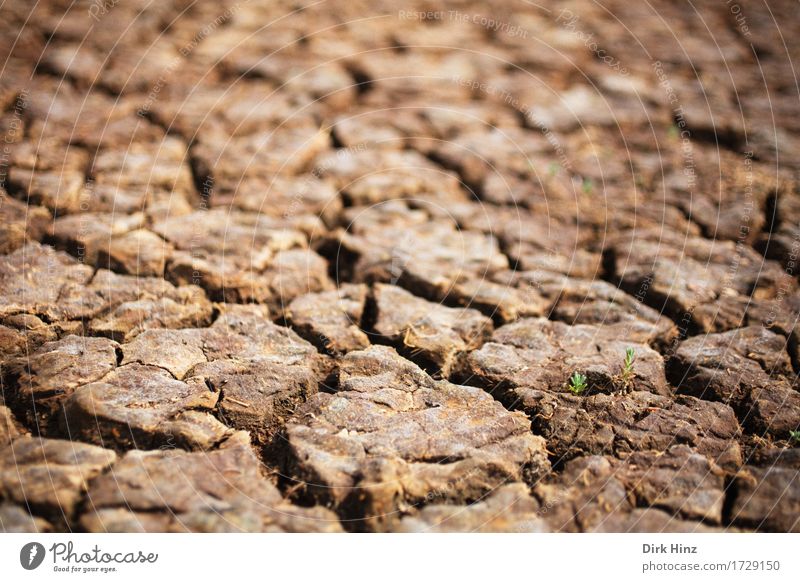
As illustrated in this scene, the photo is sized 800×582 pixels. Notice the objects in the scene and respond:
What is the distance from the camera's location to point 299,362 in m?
1.99

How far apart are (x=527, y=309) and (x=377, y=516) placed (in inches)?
45.4

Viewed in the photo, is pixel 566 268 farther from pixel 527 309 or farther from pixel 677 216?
pixel 677 216

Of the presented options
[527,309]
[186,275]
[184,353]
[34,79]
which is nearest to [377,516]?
[184,353]
